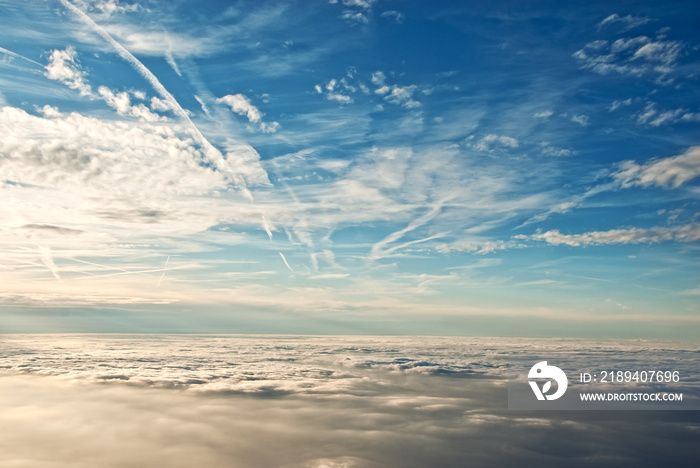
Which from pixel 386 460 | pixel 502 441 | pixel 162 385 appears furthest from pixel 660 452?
pixel 162 385

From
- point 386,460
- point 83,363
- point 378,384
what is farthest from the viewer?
point 83,363

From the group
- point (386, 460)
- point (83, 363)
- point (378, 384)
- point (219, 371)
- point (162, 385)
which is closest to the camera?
point (386, 460)

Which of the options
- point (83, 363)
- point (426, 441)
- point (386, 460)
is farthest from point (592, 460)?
point (83, 363)

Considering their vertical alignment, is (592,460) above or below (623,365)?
below

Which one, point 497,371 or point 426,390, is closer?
point 426,390

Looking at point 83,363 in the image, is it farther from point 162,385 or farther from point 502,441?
point 502,441

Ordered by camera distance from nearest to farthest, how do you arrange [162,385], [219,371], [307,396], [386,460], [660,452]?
1. [386,460]
2. [660,452]
3. [307,396]
4. [162,385]
5. [219,371]
